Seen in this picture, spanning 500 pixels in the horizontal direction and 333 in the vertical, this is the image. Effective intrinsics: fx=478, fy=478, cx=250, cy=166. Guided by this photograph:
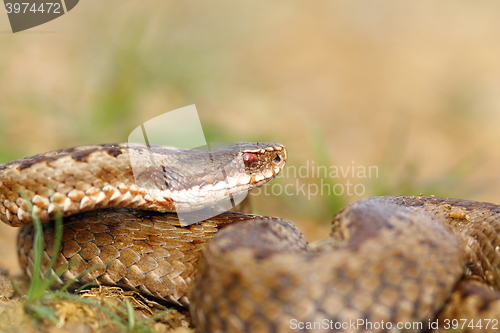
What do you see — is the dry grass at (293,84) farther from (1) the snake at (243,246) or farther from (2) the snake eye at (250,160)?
(2) the snake eye at (250,160)

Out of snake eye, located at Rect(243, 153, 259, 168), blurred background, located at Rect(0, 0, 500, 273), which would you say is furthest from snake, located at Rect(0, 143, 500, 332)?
blurred background, located at Rect(0, 0, 500, 273)

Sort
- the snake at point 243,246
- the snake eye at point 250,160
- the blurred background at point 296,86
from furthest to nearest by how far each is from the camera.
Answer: the blurred background at point 296,86, the snake eye at point 250,160, the snake at point 243,246

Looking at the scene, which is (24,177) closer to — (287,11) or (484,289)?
(484,289)

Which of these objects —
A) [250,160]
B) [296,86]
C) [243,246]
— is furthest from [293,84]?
[243,246]

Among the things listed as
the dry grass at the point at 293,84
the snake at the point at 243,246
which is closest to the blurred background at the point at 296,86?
the dry grass at the point at 293,84

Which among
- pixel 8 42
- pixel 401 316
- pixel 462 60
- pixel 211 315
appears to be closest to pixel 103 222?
pixel 211 315

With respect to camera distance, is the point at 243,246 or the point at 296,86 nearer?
the point at 243,246

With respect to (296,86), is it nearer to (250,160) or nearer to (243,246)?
(250,160)
